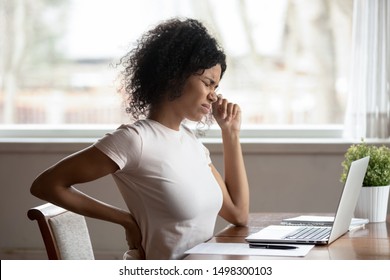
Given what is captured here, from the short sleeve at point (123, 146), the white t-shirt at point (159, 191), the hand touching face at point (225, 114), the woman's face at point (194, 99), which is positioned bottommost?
the white t-shirt at point (159, 191)

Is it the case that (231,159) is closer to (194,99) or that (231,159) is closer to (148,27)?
(194,99)

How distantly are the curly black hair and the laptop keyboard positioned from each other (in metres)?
0.51

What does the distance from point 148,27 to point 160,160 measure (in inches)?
90.5

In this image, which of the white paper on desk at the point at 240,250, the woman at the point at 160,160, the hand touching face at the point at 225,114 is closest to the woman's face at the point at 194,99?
the woman at the point at 160,160

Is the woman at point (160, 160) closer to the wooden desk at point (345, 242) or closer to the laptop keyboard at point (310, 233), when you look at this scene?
the wooden desk at point (345, 242)

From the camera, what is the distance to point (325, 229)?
7.50 feet

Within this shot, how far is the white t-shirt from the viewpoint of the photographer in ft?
6.85

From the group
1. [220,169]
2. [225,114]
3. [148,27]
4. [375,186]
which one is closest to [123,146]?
[225,114]

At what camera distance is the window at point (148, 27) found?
4242 millimetres

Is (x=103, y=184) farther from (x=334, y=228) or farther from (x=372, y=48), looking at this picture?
(x=334, y=228)

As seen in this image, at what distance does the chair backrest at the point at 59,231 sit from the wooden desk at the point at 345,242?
0.38 metres

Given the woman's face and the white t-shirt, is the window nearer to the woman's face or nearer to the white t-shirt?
the woman's face

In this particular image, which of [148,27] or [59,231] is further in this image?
[148,27]
